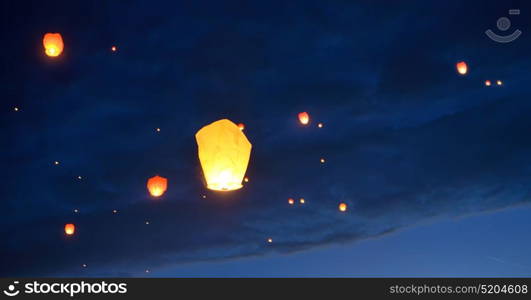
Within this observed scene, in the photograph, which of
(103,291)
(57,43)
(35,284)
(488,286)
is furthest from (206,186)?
(57,43)

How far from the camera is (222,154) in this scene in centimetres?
591

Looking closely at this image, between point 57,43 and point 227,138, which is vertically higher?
point 57,43

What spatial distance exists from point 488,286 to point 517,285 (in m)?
0.39

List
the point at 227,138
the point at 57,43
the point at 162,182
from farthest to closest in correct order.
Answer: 1. the point at 162,182
2. the point at 57,43
3. the point at 227,138

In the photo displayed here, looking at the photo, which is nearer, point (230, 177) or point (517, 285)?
point (230, 177)

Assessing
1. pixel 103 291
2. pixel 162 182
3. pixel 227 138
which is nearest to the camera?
pixel 227 138

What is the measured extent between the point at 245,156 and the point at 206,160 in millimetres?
472

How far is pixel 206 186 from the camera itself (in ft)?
20.1

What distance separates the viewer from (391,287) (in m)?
6.30

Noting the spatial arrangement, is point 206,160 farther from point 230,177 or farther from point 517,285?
point 517,285

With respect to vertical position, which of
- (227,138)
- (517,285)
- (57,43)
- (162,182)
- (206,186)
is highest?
(57,43)

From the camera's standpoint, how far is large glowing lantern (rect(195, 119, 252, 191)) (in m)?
5.92

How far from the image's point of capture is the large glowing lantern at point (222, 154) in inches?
233

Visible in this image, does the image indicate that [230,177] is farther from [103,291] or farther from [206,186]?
[103,291]
